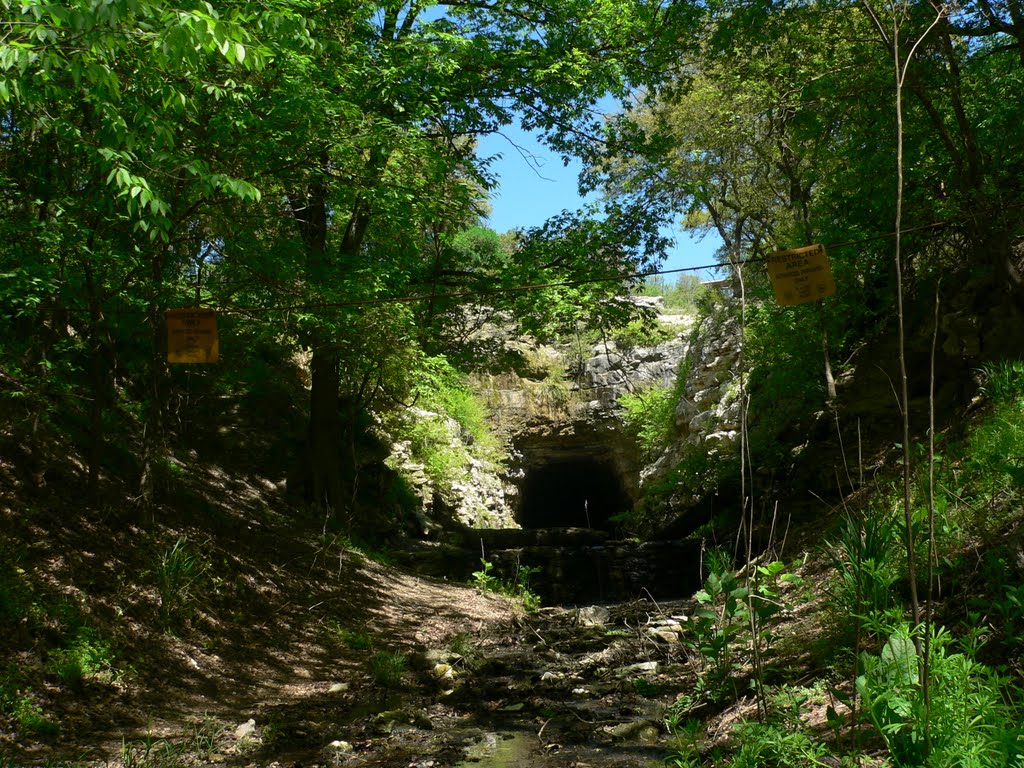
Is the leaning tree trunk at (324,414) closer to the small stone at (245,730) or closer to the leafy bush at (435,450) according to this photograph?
the leafy bush at (435,450)

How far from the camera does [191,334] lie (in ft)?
18.5

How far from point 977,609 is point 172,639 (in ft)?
17.7

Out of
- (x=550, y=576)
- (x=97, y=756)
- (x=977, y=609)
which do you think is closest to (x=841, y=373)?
(x=550, y=576)

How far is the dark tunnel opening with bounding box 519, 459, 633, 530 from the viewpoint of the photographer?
76.2ft

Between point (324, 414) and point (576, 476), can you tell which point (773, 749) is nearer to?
point (324, 414)

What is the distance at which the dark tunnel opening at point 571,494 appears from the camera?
23.2m

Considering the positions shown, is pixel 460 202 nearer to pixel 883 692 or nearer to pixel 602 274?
pixel 602 274

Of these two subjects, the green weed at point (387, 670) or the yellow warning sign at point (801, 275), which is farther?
the green weed at point (387, 670)

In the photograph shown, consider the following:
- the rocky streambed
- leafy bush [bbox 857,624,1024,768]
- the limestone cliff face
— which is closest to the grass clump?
the rocky streambed

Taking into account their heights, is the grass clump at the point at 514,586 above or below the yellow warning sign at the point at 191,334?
below

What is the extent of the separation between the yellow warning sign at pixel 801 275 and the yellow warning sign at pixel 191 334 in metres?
4.36

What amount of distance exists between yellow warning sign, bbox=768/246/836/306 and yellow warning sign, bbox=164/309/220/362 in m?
4.36

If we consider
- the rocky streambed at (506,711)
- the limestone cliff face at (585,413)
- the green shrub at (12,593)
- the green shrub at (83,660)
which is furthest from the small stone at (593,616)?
the limestone cliff face at (585,413)

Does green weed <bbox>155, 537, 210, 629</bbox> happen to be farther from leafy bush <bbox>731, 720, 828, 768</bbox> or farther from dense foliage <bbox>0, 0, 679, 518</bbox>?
leafy bush <bbox>731, 720, 828, 768</bbox>
